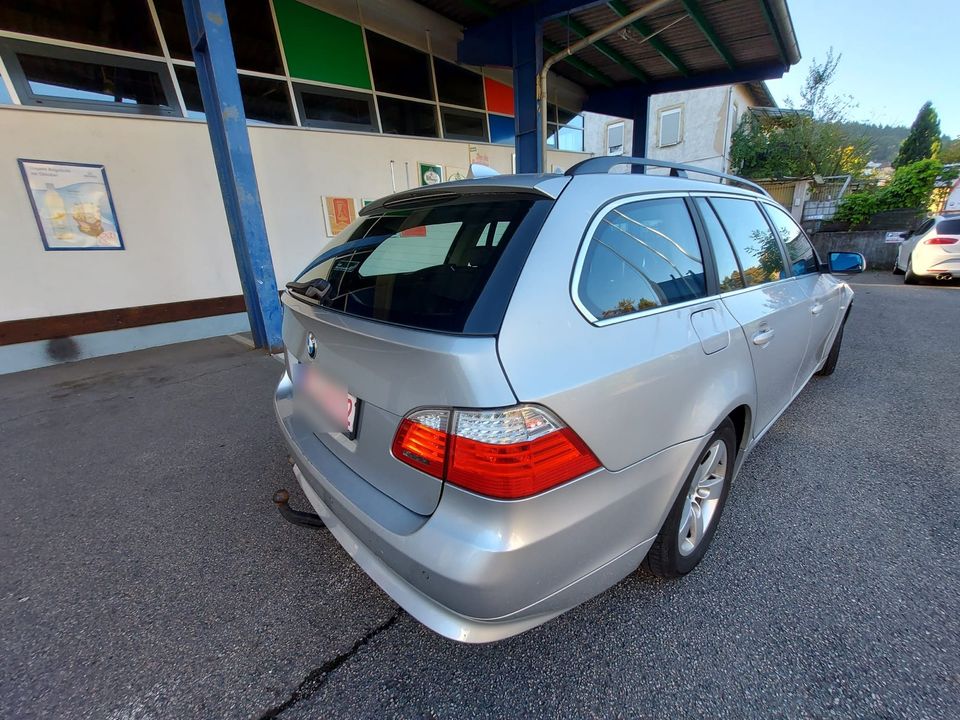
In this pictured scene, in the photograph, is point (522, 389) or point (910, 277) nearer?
point (522, 389)

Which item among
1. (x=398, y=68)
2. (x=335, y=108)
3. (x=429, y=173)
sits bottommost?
(x=429, y=173)

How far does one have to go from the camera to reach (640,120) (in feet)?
35.5

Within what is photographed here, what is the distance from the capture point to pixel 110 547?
2268mm

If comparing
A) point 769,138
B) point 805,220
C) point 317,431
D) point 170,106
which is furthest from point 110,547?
point 769,138

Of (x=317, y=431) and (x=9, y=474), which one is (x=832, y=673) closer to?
(x=317, y=431)

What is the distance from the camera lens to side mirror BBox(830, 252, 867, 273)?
328 centimetres

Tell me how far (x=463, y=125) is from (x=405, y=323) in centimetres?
909

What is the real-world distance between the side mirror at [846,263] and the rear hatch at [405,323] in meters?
3.07

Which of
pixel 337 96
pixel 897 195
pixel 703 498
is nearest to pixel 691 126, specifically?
pixel 897 195

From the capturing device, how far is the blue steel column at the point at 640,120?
34.9 ft

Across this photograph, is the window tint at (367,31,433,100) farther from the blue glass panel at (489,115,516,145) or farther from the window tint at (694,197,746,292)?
the window tint at (694,197,746,292)

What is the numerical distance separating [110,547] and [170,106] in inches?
248

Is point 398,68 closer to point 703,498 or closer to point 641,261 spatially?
point 641,261

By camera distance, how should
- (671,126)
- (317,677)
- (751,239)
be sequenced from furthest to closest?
(671,126)
(751,239)
(317,677)
